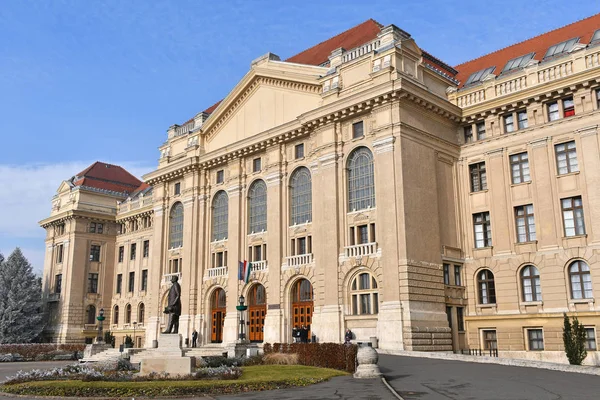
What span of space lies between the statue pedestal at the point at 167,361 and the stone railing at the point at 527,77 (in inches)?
993

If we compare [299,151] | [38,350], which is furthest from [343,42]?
[38,350]

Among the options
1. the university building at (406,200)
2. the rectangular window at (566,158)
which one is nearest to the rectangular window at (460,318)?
the university building at (406,200)

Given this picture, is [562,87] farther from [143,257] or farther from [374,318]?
[143,257]

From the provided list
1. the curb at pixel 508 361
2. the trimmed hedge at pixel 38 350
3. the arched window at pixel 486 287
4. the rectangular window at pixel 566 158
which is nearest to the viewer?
the curb at pixel 508 361

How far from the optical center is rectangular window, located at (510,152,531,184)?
36.6 metres

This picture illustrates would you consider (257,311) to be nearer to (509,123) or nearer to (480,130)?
(480,130)

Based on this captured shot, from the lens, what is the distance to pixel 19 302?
63625 millimetres

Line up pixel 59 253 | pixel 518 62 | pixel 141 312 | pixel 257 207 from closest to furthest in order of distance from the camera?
1. pixel 518 62
2. pixel 257 207
3. pixel 141 312
4. pixel 59 253

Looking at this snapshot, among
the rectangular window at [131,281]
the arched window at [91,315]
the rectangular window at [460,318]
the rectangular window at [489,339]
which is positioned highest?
the rectangular window at [131,281]

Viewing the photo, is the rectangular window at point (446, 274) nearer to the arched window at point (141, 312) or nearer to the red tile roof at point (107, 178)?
the arched window at point (141, 312)

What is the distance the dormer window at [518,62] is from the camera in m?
39.7

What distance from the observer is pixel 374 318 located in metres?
34.9

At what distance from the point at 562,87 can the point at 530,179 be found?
218 inches

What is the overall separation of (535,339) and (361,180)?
1363cm
